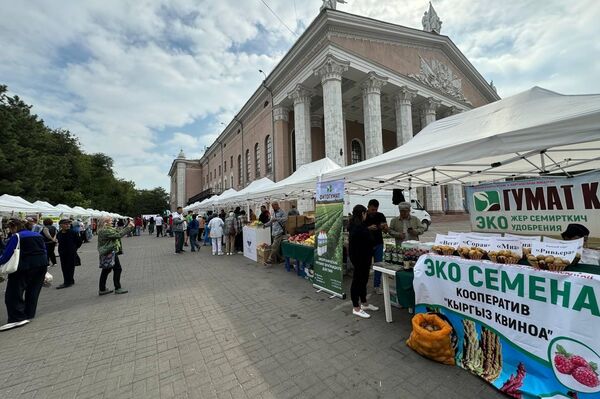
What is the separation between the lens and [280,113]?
21703mm

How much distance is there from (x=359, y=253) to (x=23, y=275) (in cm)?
598

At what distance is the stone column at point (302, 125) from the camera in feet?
59.0

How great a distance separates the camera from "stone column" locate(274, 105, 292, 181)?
69.2 feet

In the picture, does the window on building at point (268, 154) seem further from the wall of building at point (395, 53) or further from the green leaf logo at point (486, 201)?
the green leaf logo at point (486, 201)

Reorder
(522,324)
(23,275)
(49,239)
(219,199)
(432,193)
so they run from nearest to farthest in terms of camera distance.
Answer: (522,324), (23,275), (49,239), (219,199), (432,193)

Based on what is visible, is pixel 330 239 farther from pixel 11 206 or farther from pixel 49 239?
pixel 11 206

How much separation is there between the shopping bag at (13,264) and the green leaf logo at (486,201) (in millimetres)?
8161

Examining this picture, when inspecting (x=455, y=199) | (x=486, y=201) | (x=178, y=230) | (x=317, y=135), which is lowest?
(x=178, y=230)

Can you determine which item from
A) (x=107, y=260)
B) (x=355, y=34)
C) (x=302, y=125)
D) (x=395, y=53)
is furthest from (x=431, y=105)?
(x=107, y=260)

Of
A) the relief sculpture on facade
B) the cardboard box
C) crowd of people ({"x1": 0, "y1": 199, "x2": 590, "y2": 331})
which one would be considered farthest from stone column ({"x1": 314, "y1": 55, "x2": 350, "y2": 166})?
crowd of people ({"x1": 0, "y1": 199, "x2": 590, "y2": 331})

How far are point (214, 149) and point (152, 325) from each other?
42.5 meters

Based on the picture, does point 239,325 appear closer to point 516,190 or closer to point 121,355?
point 121,355

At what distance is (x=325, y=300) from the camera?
502 centimetres

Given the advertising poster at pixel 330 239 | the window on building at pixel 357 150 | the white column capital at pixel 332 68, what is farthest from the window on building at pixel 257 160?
the advertising poster at pixel 330 239
